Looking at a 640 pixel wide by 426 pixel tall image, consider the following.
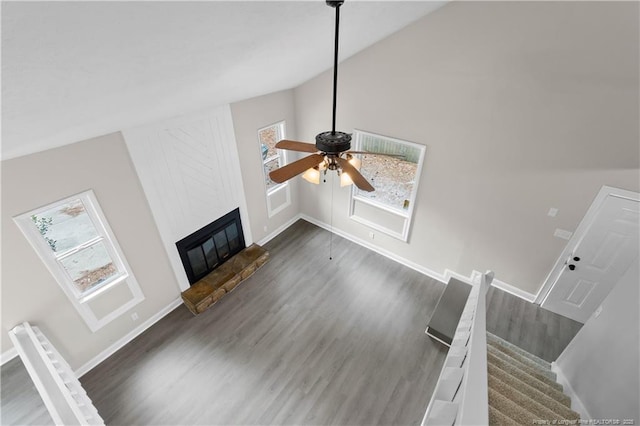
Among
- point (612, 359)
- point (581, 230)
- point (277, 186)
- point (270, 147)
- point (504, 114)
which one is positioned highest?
point (504, 114)

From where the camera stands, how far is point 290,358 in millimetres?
4113

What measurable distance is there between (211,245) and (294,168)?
345 cm

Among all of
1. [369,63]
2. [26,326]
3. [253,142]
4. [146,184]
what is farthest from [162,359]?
[369,63]

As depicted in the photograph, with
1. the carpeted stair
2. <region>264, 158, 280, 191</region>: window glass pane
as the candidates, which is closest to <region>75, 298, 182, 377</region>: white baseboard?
<region>264, 158, 280, 191</region>: window glass pane

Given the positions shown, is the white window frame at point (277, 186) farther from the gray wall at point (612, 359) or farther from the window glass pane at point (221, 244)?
the gray wall at point (612, 359)

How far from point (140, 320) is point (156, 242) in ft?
4.14

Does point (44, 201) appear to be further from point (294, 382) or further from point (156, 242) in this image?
point (294, 382)

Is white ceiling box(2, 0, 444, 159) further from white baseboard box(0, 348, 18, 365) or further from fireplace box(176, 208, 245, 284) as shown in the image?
white baseboard box(0, 348, 18, 365)

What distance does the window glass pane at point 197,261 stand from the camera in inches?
188

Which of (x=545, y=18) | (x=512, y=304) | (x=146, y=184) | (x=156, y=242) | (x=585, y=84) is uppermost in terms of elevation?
(x=545, y=18)

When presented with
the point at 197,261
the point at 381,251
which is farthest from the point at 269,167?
the point at 381,251

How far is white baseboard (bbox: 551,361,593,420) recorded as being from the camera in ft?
9.27

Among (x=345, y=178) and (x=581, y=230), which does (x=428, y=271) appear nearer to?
(x=581, y=230)

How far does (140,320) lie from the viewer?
4379mm
